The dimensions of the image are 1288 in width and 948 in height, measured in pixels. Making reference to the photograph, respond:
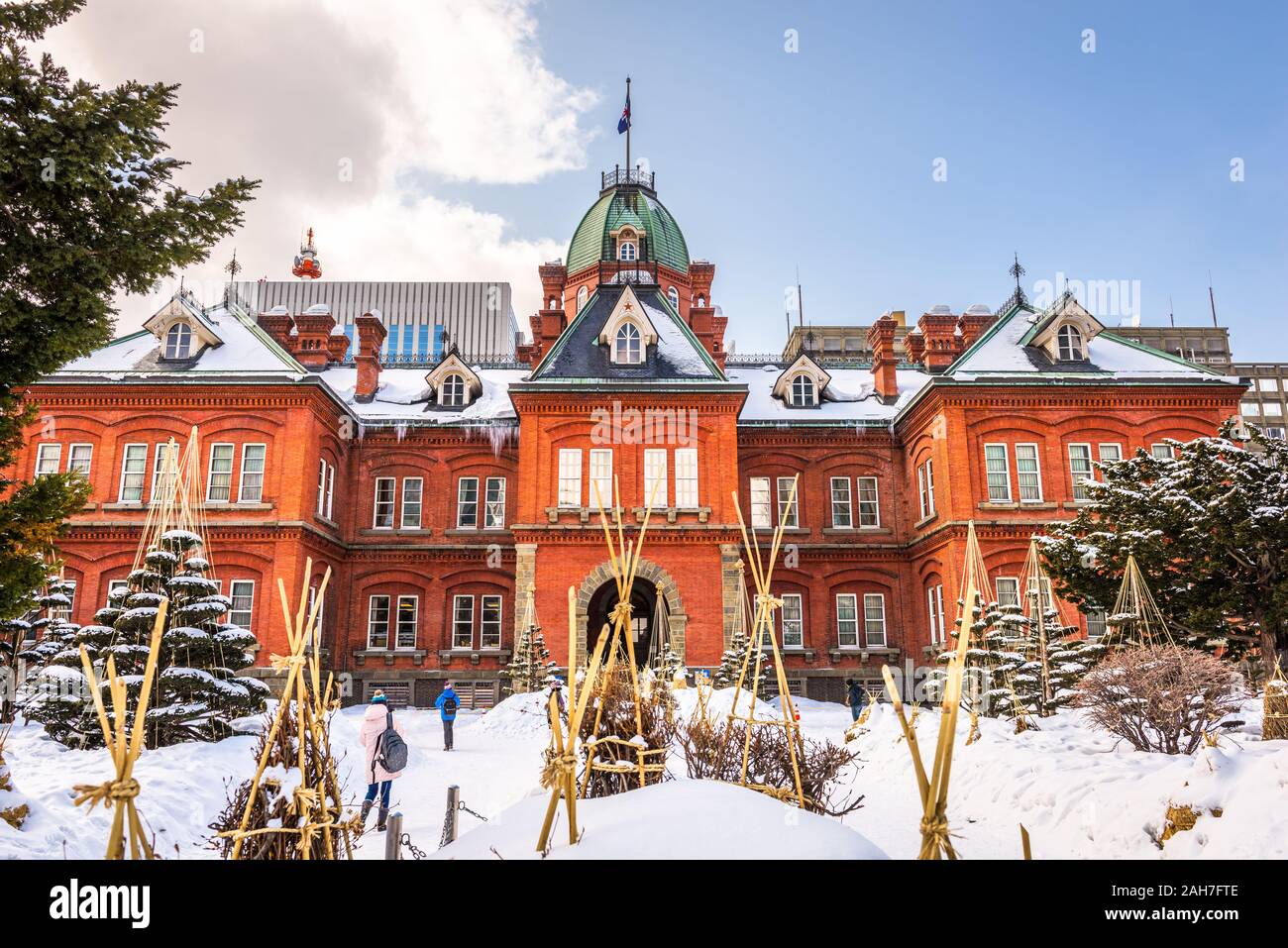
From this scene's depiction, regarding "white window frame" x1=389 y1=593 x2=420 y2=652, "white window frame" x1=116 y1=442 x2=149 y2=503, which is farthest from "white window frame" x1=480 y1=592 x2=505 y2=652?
"white window frame" x1=116 y1=442 x2=149 y2=503

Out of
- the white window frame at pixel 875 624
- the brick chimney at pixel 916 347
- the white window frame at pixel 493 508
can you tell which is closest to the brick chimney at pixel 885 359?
the brick chimney at pixel 916 347

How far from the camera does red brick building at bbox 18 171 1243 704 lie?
81.4ft

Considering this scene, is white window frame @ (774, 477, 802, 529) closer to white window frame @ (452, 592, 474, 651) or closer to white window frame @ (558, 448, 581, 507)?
white window frame @ (558, 448, 581, 507)

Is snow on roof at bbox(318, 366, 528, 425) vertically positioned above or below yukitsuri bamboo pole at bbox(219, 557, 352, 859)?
above

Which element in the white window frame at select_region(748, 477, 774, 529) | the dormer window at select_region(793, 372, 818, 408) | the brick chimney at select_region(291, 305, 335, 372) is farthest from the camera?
the brick chimney at select_region(291, 305, 335, 372)

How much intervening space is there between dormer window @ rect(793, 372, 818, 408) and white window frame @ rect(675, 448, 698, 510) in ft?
25.0

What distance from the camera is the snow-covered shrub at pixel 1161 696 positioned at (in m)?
9.90

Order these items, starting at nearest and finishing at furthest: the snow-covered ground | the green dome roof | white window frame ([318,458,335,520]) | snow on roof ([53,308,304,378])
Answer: the snow-covered ground
snow on roof ([53,308,304,378])
white window frame ([318,458,335,520])
the green dome roof

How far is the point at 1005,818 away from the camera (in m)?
8.91

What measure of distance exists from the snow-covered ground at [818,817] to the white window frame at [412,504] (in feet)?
48.2

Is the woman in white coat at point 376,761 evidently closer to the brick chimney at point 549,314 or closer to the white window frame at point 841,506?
the white window frame at point 841,506

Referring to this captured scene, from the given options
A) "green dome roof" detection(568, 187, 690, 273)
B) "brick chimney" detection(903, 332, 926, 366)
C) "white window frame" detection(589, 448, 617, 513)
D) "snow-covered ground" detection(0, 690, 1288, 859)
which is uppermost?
"green dome roof" detection(568, 187, 690, 273)
